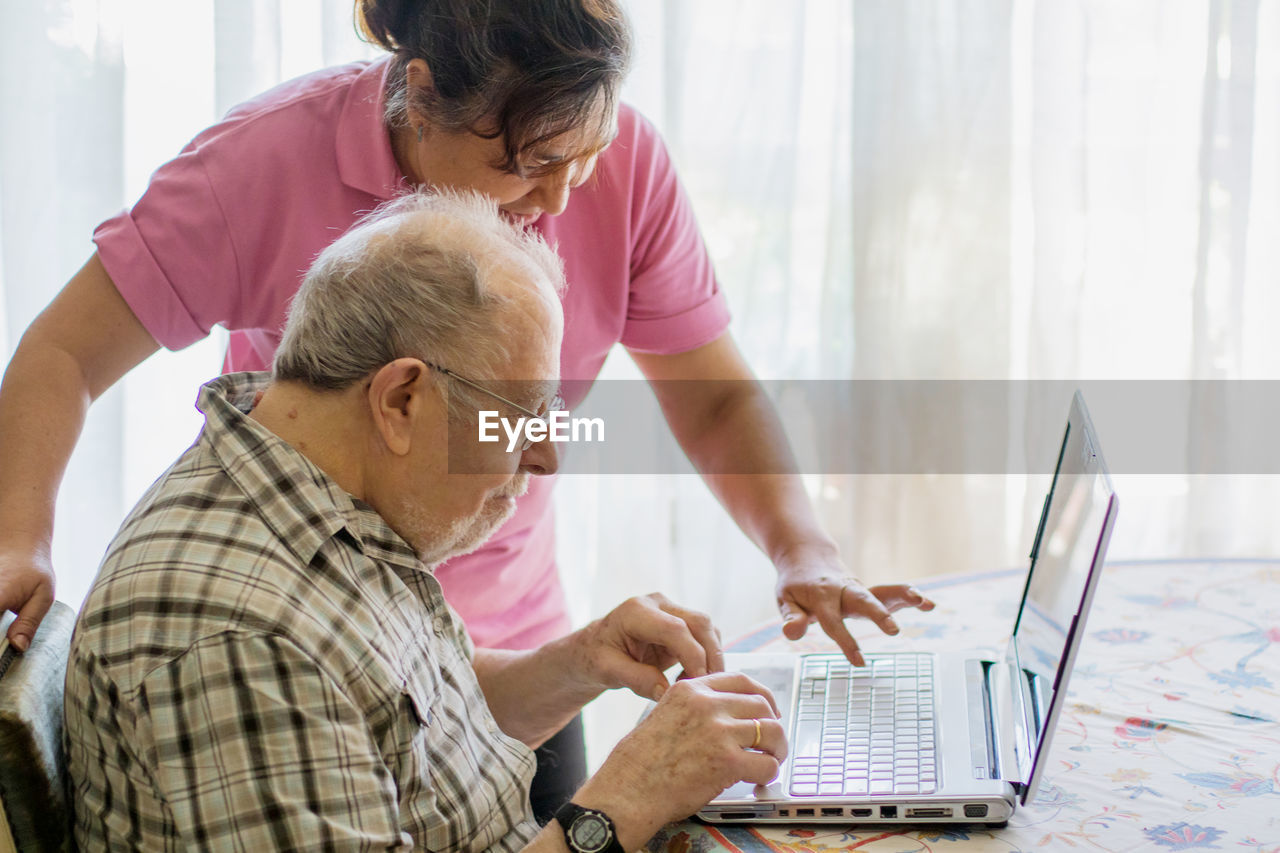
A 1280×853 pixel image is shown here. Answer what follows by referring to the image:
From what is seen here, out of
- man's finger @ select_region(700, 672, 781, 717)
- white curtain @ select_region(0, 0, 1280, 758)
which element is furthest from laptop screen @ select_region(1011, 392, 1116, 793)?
white curtain @ select_region(0, 0, 1280, 758)

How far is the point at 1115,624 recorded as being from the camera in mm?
1444

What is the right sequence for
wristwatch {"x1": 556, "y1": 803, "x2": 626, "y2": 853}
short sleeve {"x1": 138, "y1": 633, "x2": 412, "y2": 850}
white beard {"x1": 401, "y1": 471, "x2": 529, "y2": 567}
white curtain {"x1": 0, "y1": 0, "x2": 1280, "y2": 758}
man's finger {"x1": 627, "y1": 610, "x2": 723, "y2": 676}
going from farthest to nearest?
1. white curtain {"x1": 0, "y1": 0, "x2": 1280, "y2": 758}
2. man's finger {"x1": 627, "y1": 610, "x2": 723, "y2": 676}
3. white beard {"x1": 401, "y1": 471, "x2": 529, "y2": 567}
4. wristwatch {"x1": 556, "y1": 803, "x2": 626, "y2": 853}
5. short sleeve {"x1": 138, "y1": 633, "x2": 412, "y2": 850}

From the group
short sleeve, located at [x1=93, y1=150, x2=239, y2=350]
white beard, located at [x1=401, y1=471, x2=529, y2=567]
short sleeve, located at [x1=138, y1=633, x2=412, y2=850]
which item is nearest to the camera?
short sleeve, located at [x1=138, y1=633, x2=412, y2=850]

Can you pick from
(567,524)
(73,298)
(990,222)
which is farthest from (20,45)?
(990,222)

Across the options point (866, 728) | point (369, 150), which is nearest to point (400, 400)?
point (369, 150)

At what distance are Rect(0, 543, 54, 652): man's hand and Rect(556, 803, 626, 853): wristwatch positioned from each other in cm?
47

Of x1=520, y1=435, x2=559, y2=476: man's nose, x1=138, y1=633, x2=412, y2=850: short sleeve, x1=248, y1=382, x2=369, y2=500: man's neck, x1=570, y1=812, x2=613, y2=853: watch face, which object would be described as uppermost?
x1=248, y1=382, x2=369, y2=500: man's neck

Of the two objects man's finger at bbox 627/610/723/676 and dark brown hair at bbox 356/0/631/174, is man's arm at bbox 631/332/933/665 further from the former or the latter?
dark brown hair at bbox 356/0/631/174

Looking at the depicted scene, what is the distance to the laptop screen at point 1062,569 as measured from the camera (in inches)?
34.7

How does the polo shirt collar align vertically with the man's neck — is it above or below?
above

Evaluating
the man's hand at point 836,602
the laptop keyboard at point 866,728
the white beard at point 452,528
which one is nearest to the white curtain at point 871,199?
the man's hand at point 836,602

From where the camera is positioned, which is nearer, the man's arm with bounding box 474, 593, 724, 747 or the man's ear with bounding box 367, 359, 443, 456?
the man's ear with bounding box 367, 359, 443, 456

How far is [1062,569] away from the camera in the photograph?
107cm

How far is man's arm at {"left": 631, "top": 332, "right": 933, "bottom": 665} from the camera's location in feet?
4.42
